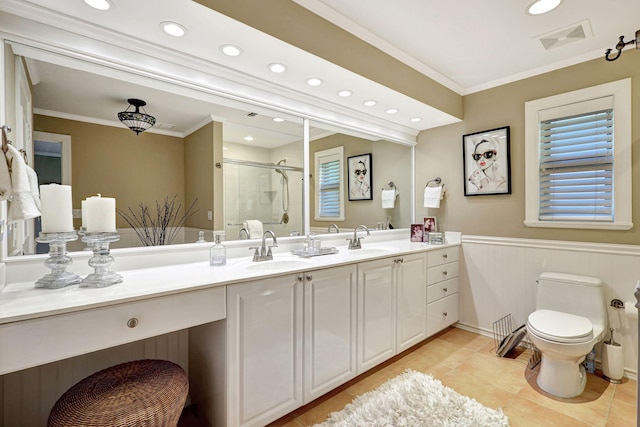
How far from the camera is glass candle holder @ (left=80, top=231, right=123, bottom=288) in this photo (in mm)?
1315

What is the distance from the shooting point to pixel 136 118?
1742 mm

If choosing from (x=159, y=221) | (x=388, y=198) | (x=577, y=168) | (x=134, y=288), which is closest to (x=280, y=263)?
(x=159, y=221)

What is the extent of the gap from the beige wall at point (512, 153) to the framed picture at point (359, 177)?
2.29 feet

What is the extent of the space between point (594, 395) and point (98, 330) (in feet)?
9.56

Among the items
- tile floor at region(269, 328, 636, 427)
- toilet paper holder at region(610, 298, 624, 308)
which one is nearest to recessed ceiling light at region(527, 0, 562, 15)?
toilet paper holder at region(610, 298, 624, 308)

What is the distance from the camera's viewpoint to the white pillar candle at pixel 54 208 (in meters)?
1.31

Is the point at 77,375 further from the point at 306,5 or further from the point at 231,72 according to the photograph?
the point at 306,5

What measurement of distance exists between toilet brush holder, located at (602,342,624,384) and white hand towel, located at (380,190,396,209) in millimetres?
Answer: 2033

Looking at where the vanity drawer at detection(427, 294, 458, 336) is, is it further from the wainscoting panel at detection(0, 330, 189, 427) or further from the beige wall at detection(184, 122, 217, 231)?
the wainscoting panel at detection(0, 330, 189, 427)

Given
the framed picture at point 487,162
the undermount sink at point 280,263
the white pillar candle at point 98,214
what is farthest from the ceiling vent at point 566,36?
the white pillar candle at point 98,214

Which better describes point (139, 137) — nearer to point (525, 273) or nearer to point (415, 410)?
point (415, 410)

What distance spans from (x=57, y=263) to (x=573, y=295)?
330cm

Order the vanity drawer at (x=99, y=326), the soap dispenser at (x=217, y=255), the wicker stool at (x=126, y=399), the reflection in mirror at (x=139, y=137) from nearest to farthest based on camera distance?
the vanity drawer at (x=99, y=326) → the wicker stool at (x=126, y=399) → the reflection in mirror at (x=139, y=137) → the soap dispenser at (x=217, y=255)

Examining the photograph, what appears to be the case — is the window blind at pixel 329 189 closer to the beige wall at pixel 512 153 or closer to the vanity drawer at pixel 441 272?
the vanity drawer at pixel 441 272
